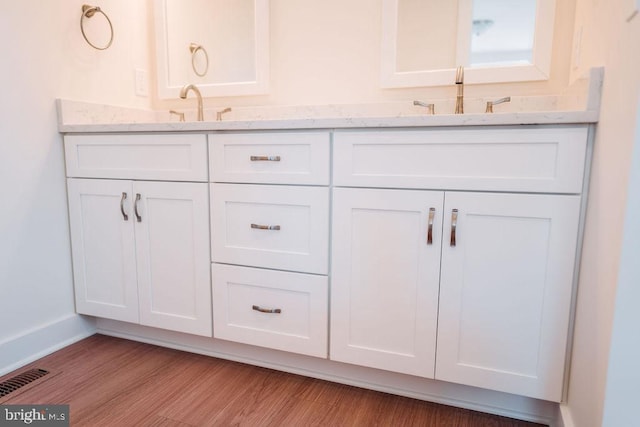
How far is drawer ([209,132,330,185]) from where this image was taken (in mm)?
1282

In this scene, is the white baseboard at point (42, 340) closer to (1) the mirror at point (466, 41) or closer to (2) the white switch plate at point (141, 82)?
(2) the white switch plate at point (141, 82)

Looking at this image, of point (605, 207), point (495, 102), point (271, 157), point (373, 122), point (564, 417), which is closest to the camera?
point (605, 207)

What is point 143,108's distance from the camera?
2.05 meters

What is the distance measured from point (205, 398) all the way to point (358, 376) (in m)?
0.54

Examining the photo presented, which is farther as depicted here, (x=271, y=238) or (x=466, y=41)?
(x=466, y=41)

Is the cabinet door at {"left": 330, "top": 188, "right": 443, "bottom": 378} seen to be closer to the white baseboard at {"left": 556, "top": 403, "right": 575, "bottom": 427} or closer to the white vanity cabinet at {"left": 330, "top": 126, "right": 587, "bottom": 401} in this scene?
the white vanity cabinet at {"left": 330, "top": 126, "right": 587, "bottom": 401}

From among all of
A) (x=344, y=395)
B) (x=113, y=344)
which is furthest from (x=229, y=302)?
(x=113, y=344)

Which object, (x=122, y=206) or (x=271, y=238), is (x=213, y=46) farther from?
(x=271, y=238)

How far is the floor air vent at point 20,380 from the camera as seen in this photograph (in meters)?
1.36

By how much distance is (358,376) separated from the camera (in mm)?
1406

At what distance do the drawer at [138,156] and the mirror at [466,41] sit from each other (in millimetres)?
881

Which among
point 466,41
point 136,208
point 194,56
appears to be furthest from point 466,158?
point 194,56

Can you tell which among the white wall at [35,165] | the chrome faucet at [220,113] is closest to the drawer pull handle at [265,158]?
the chrome faucet at [220,113]

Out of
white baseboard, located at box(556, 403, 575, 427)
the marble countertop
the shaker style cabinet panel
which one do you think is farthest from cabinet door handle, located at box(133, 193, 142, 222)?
white baseboard, located at box(556, 403, 575, 427)
